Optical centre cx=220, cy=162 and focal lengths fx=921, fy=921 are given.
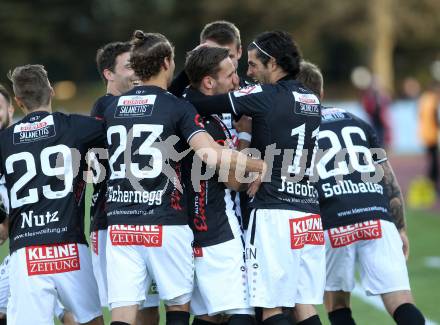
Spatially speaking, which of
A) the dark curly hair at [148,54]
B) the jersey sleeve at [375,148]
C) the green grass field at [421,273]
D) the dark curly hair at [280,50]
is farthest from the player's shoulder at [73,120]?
the green grass field at [421,273]

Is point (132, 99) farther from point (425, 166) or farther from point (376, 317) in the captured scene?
point (425, 166)

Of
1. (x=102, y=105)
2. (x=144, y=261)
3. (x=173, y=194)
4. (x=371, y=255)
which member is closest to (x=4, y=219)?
(x=102, y=105)

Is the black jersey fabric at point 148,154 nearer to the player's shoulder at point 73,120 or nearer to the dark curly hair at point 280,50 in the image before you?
the player's shoulder at point 73,120

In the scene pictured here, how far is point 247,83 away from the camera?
6930mm

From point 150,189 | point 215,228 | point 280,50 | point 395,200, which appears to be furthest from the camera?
point 395,200

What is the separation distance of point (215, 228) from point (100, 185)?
38.1 inches

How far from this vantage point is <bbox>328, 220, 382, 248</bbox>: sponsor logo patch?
23.4 feet

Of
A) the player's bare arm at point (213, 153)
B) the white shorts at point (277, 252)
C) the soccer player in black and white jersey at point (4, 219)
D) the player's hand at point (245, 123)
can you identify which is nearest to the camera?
the player's bare arm at point (213, 153)

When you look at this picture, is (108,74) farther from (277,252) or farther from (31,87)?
(277,252)

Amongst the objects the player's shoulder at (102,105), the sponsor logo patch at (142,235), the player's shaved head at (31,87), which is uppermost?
the player's shaved head at (31,87)

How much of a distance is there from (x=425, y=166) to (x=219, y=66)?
20.4 m

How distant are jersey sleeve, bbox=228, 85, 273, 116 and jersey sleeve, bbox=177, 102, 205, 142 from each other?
0.92 feet

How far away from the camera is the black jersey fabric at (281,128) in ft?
20.7

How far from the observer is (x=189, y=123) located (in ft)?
20.1
